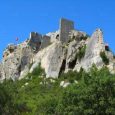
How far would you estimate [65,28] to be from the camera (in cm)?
7738

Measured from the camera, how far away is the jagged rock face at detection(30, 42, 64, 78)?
69938 mm

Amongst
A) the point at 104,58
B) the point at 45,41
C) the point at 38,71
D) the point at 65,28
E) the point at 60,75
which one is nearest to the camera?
the point at 104,58

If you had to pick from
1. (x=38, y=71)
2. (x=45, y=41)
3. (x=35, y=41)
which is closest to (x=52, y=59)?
(x=38, y=71)

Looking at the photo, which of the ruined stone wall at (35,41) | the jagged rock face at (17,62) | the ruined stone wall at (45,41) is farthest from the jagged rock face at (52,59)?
the ruined stone wall at (35,41)

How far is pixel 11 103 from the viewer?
4625cm

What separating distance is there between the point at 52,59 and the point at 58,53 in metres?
1.16

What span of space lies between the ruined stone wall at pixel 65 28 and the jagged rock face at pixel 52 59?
78.4 inches

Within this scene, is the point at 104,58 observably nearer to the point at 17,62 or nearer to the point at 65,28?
the point at 65,28

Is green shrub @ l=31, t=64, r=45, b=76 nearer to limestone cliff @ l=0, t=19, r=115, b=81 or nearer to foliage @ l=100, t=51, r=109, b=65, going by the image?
limestone cliff @ l=0, t=19, r=115, b=81

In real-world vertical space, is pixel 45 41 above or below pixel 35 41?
below

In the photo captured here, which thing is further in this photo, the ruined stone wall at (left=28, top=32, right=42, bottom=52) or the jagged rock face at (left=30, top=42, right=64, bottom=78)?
the ruined stone wall at (left=28, top=32, right=42, bottom=52)

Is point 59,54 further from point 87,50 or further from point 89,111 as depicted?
point 89,111

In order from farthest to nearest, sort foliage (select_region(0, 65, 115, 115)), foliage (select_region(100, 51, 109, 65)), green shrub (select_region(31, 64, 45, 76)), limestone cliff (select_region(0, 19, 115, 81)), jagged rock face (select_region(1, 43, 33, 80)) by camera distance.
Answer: jagged rock face (select_region(1, 43, 33, 80))
green shrub (select_region(31, 64, 45, 76))
limestone cliff (select_region(0, 19, 115, 81))
foliage (select_region(100, 51, 109, 65))
foliage (select_region(0, 65, 115, 115))

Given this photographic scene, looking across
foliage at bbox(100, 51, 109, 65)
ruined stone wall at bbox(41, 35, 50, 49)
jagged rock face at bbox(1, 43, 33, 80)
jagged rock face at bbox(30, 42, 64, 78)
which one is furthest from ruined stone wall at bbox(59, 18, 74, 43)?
foliage at bbox(100, 51, 109, 65)
